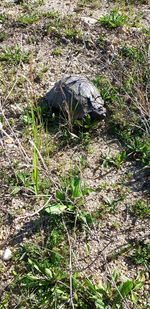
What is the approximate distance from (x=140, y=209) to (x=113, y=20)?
298cm

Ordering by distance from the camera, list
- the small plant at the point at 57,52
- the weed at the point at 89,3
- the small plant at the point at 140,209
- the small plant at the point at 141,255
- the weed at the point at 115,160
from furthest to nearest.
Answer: the weed at the point at 89,3 → the small plant at the point at 57,52 → the weed at the point at 115,160 → the small plant at the point at 140,209 → the small plant at the point at 141,255

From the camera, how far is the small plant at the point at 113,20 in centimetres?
557

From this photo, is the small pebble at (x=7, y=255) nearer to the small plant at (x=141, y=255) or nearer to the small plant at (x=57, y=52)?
the small plant at (x=141, y=255)

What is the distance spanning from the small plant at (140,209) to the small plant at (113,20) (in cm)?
285

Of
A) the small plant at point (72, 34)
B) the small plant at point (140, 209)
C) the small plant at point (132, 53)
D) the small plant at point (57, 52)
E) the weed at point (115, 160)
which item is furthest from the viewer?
the small plant at point (72, 34)

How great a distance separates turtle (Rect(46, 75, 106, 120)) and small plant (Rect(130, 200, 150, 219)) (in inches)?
44.0

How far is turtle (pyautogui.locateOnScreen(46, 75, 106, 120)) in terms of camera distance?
4242 mm

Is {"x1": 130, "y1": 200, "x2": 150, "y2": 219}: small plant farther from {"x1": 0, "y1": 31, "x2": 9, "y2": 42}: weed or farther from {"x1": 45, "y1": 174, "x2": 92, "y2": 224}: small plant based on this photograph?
{"x1": 0, "y1": 31, "x2": 9, "y2": 42}: weed

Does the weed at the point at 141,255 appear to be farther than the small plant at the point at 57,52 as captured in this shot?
No

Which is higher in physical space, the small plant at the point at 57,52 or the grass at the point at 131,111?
the small plant at the point at 57,52

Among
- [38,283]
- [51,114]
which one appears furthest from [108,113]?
[38,283]

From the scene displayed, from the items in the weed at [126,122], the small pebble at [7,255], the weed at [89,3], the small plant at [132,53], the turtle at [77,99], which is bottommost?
the small pebble at [7,255]

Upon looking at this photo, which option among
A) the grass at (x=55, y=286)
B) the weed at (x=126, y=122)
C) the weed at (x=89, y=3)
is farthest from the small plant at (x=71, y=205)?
the weed at (x=89, y=3)

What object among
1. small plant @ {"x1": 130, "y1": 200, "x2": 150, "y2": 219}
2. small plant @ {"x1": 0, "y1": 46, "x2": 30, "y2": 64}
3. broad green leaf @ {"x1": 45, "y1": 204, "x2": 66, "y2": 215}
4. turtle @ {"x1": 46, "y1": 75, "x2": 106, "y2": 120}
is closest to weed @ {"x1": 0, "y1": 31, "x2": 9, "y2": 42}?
small plant @ {"x1": 0, "y1": 46, "x2": 30, "y2": 64}
